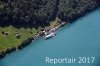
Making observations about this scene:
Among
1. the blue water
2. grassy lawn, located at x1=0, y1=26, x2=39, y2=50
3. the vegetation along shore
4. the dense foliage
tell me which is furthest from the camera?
the dense foliage

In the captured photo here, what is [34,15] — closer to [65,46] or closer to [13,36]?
[13,36]

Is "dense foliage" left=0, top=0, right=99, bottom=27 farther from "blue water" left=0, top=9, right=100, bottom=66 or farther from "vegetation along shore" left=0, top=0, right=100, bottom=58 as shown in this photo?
"blue water" left=0, top=9, right=100, bottom=66

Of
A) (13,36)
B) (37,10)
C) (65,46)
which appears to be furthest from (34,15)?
(65,46)

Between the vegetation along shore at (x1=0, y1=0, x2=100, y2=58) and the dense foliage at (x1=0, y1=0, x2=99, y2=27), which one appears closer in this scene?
the vegetation along shore at (x1=0, y1=0, x2=100, y2=58)

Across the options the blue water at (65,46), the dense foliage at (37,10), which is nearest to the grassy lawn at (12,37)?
the dense foliage at (37,10)

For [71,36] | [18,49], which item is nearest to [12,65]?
[18,49]

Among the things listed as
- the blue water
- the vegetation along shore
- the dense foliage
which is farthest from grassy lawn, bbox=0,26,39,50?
the blue water

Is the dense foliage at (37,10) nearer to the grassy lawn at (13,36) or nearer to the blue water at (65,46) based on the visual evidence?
the grassy lawn at (13,36)
